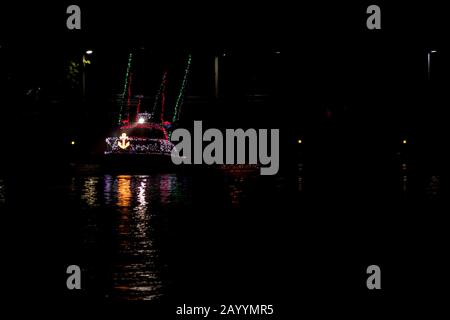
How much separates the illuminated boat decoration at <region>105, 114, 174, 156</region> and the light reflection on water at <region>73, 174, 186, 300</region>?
1.50 meters

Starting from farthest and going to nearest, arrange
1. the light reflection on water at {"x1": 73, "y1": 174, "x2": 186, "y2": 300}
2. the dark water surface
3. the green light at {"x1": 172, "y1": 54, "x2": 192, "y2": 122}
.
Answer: the green light at {"x1": 172, "y1": 54, "x2": 192, "y2": 122}, the light reflection on water at {"x1": 73, "y1": 174, "x2": 186, "y2": 300}, the dark water surface

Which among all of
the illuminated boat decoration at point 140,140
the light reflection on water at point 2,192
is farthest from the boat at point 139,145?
the light reflection on water at point 2,192

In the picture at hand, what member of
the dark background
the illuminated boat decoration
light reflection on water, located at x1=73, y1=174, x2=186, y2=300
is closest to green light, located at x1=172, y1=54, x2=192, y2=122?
the dark background

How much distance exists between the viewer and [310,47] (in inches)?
2306

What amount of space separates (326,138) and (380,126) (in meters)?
4.85

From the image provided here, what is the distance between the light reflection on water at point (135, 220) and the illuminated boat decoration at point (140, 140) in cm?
150

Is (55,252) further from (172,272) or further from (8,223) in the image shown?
(8,223)

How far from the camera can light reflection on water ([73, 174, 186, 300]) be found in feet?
30.9

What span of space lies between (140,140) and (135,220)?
14519 millimetres

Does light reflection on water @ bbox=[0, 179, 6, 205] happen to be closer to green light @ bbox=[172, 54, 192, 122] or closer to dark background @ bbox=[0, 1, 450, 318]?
dark background @ bbox=[0, 1, 450, 318]

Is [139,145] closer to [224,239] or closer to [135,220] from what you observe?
[135,220]

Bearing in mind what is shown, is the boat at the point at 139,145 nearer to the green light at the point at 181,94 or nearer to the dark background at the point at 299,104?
the dark background at the point at 299,104

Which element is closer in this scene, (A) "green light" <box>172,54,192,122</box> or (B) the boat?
(B) the boat
